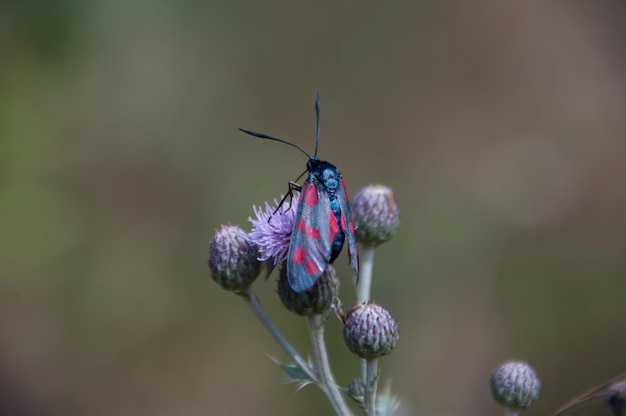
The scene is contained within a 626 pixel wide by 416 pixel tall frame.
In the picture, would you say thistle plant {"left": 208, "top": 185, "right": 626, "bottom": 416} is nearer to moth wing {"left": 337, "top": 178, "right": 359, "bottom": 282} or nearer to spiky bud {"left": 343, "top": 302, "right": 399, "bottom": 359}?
spiky bud {"left": 343, "top": 302, "right": 399, "bottom": 359}

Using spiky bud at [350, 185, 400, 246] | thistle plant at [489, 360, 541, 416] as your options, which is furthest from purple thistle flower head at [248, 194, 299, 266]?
thistle plant at [489, 360, 541, 416]

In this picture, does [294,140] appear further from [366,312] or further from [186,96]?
[366,312]

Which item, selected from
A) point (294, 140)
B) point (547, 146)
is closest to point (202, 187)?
point (294, 140)

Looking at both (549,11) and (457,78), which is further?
(549,11)

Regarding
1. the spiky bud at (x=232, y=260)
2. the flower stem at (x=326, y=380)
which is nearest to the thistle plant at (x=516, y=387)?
the flower stem at (x=326, y=380)

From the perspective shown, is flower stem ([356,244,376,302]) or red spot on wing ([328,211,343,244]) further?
flower stem ([356,244,376,302])

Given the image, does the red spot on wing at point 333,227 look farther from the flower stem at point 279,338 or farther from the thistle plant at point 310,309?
the flower stem at point 279,338
